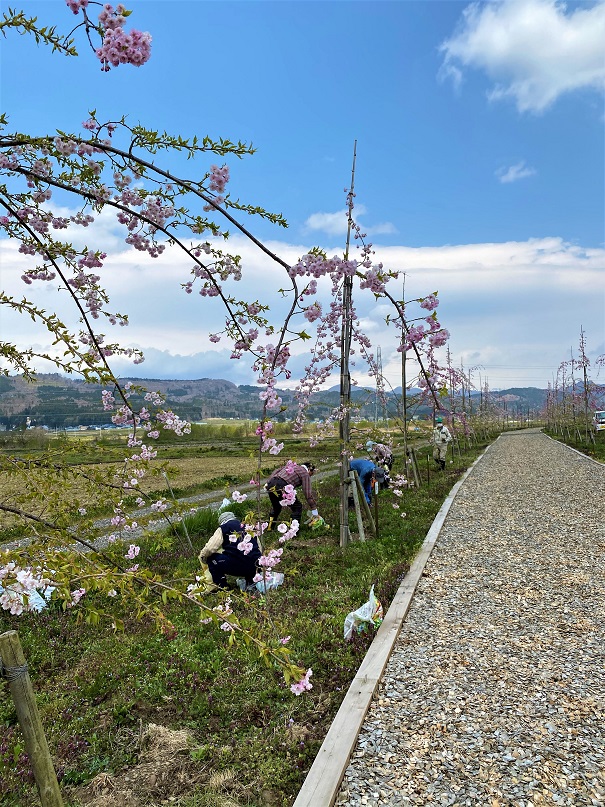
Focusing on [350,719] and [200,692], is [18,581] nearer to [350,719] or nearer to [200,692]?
[350,719]

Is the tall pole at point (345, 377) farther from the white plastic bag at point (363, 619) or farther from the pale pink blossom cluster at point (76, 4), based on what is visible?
the pale pink blossom cluster at point (76, 4)

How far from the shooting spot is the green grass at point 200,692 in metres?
3.23

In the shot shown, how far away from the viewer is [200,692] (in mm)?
4109

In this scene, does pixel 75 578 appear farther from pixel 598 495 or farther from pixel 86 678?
pixel 598 495

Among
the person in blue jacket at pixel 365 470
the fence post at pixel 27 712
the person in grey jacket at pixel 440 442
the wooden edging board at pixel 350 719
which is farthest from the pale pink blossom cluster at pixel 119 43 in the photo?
the person in grey jacket at pixel 440 442

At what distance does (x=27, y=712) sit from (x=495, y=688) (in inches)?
127

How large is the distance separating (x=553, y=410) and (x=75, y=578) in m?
43.8

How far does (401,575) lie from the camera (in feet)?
21.3

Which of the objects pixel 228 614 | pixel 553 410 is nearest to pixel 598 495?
pixel 228 614

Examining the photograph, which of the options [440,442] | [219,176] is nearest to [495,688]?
[219,176]

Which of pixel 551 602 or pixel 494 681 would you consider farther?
pixel 551 602

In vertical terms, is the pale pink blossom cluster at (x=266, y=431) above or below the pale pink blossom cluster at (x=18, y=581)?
above

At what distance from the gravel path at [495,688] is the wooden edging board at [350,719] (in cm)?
7

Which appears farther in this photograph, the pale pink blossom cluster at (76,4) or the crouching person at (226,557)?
the crouching person at (226,557)
